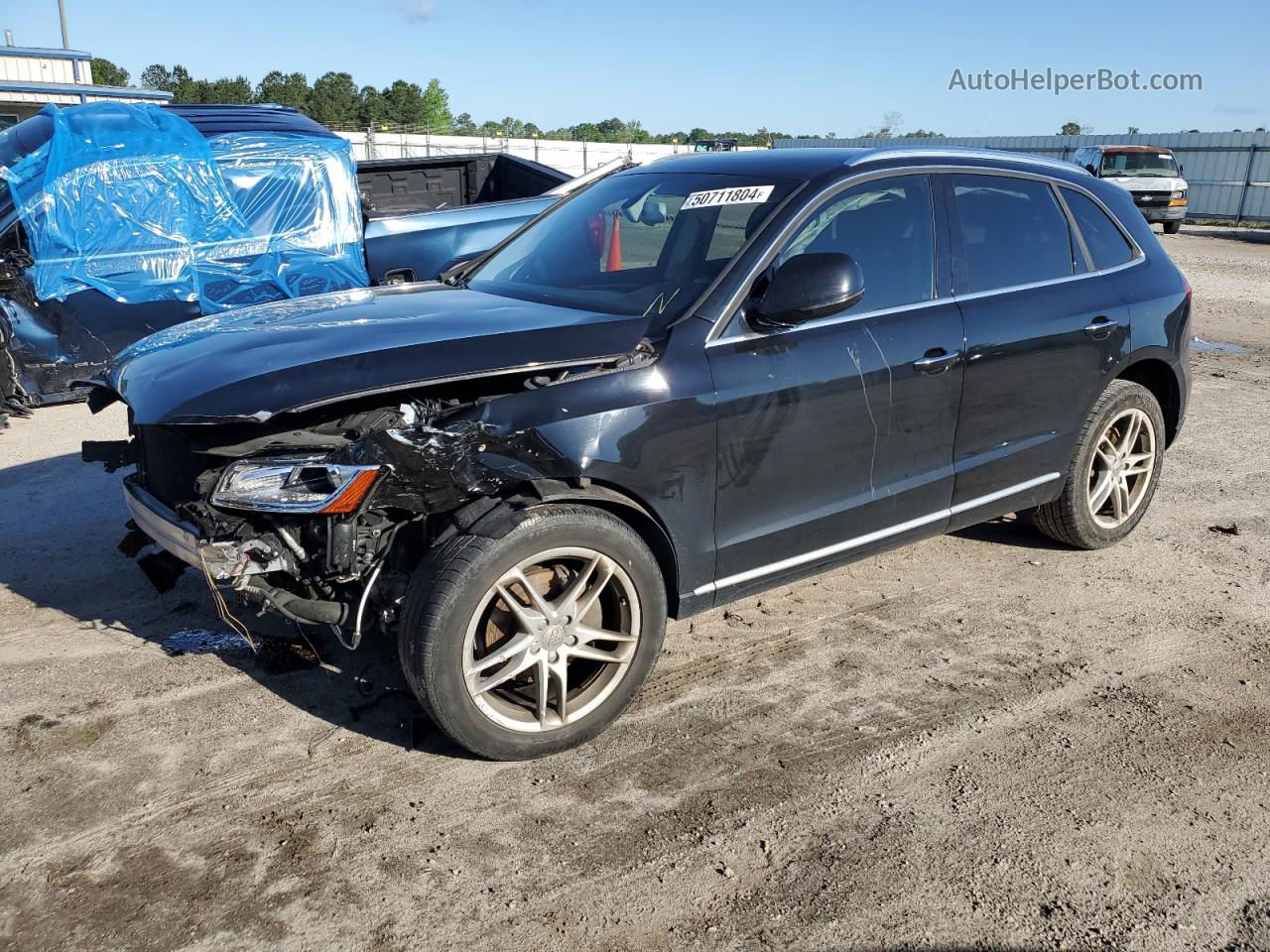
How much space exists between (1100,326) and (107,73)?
7936 centimetres

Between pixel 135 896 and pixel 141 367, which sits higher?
pixel 141 367

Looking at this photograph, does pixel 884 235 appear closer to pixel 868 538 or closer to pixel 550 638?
pixel 868 538

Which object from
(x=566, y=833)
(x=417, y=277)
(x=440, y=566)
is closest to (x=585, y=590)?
(x=440, y=566)

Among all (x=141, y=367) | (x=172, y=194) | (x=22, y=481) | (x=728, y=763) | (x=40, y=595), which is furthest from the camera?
(x=172, y=194)

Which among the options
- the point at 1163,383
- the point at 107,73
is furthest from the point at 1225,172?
the point at 107,73

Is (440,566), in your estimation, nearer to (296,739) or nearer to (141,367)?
(296,739)

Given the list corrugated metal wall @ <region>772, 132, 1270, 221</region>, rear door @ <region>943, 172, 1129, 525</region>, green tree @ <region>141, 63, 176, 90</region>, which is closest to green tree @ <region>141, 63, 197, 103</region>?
green tree @ <region>141, 63, 176, 90</region>

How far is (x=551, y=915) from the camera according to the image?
104 inches

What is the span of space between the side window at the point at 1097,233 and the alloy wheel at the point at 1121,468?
73cm

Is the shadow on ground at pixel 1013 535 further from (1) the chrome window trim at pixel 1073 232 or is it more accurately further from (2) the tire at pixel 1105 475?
(1) the chrome window trim at pixel 1073 232

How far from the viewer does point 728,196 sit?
396cm

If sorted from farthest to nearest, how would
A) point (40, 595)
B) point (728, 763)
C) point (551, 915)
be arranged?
point (40, 595)
point (728, 763)
point (551, 915)

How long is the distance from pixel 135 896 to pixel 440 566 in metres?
1.17

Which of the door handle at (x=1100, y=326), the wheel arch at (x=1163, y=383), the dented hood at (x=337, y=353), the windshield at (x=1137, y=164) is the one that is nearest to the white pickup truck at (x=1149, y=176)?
the windshield at (x=1137, y=164)
